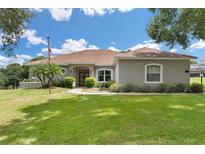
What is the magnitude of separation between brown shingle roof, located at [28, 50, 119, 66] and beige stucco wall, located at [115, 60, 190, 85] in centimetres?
668

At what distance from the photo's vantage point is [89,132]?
19.5 ft

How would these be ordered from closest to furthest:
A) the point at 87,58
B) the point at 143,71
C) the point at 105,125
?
the point at 105,125 < the point at 143,71 < the point at 87,58

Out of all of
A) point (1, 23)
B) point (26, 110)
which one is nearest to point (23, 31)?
point (1, 23)

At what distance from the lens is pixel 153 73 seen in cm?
1736

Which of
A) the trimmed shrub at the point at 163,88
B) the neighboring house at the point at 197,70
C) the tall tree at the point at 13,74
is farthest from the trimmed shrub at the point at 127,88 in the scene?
the tall tree at the point at 13,74

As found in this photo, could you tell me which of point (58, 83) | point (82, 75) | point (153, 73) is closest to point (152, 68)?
point (153, 73)

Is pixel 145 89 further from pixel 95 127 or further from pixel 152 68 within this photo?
pixel 95 127

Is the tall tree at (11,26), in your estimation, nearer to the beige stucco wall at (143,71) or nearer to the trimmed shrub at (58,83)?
the beige stucco wall at (143,71)

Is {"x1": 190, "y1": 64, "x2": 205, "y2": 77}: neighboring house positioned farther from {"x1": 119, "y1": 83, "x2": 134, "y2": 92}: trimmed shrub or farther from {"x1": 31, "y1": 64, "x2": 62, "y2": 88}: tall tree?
{"x1": 31, "y1": 64, "x2": 62, "y2": 88}: tall tree

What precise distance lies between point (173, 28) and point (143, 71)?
3504 mm

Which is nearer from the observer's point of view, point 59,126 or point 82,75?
point 59,126

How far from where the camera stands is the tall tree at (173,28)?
13.8m

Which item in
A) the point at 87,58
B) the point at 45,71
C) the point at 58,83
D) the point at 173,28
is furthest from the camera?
the point at 87,58

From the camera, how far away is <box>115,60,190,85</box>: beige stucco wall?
1709 centimetres
